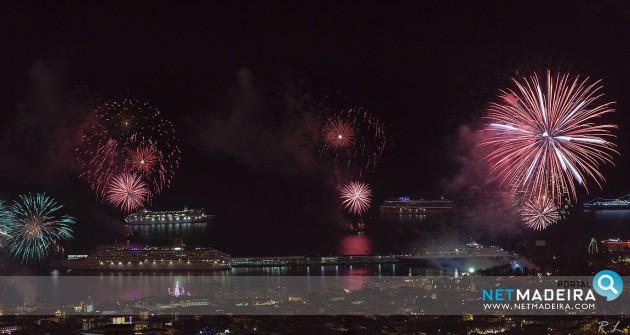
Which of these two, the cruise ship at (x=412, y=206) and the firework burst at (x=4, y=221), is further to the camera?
the cruise ship at (x=412, y=206)

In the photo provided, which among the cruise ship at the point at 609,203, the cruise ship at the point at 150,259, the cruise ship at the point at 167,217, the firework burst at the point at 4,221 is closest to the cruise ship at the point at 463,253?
the cruise ship at the point at 150,259

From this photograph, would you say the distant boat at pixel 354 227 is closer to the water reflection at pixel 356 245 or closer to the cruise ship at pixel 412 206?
the water reflection at pixel 356 245

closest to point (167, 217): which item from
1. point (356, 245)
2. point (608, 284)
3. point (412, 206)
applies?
point (412, 206)

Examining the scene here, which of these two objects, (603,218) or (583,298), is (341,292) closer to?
(583,298)

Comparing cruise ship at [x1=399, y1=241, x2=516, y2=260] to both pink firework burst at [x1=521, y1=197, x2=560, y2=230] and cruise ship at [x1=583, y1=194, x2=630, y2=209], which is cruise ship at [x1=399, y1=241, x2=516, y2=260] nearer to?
pink firework burst at [x1=521, y1=197, x2=560, y2=230]
